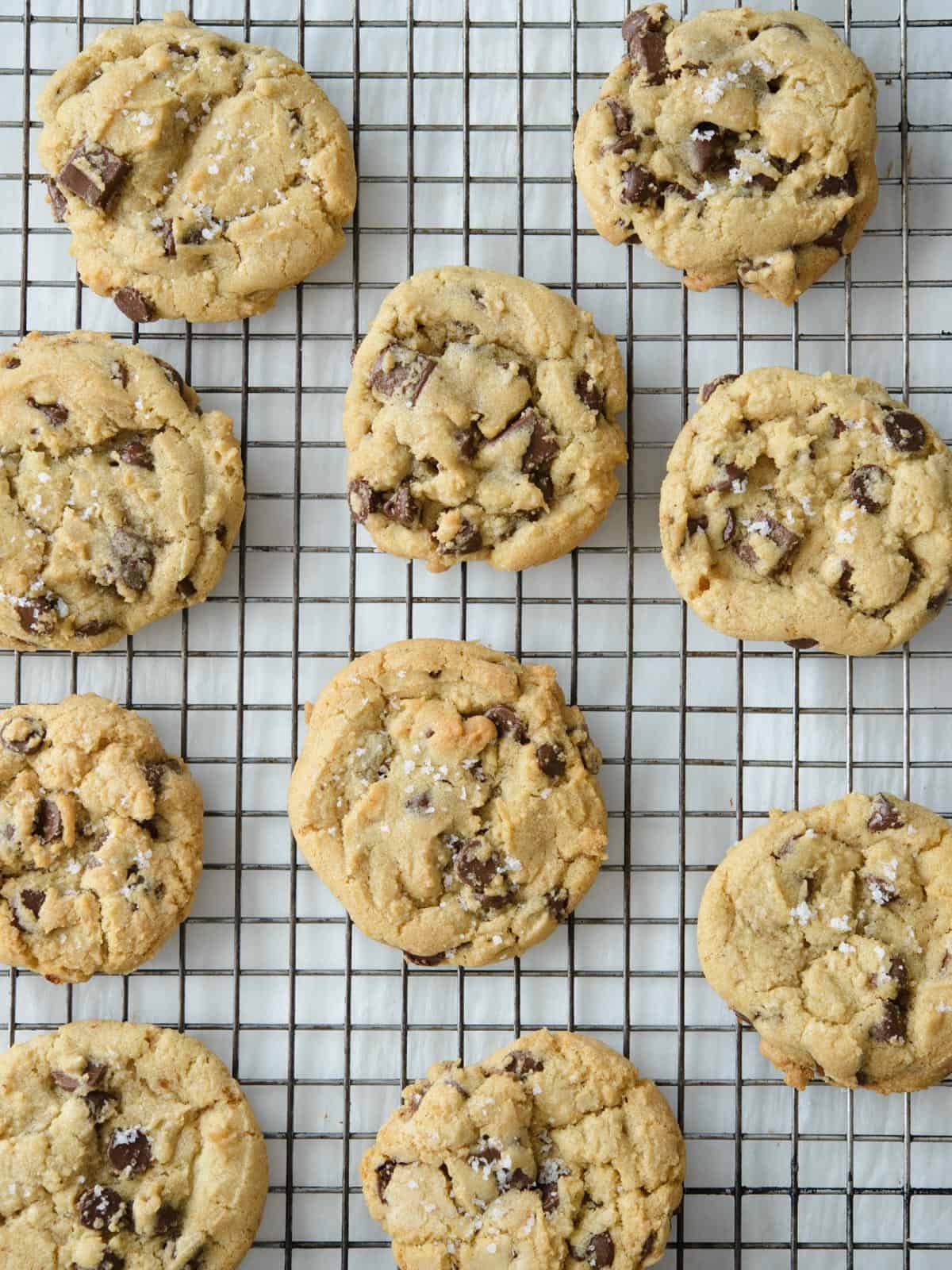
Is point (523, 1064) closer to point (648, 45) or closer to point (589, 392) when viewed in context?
point (589, 392)

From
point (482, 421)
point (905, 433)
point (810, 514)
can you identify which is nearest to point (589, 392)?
point (482, 421)

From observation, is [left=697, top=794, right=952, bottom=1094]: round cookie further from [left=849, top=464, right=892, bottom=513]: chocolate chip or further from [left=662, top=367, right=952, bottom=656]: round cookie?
[left=849, top=464, right=892, bottom=513]: chocolate chip

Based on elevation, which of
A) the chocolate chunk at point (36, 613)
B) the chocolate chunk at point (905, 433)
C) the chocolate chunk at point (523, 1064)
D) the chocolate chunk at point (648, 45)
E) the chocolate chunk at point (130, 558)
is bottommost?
the chocolate chunk at point (523, 1064)

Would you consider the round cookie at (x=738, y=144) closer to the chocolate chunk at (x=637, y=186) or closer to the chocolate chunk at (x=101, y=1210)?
the chocolate chunk at (x=637, y=186)

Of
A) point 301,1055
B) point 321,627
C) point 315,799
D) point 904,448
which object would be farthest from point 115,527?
point 904,448

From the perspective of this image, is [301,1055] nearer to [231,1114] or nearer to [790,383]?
[231,1114]

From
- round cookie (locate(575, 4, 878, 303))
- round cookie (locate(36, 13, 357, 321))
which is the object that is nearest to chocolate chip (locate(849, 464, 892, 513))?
round cookie (locate(575, 4, 878, 303))

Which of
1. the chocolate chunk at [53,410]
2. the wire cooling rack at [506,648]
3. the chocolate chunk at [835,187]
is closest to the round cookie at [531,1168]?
the wire cooling rack at [506,648]
